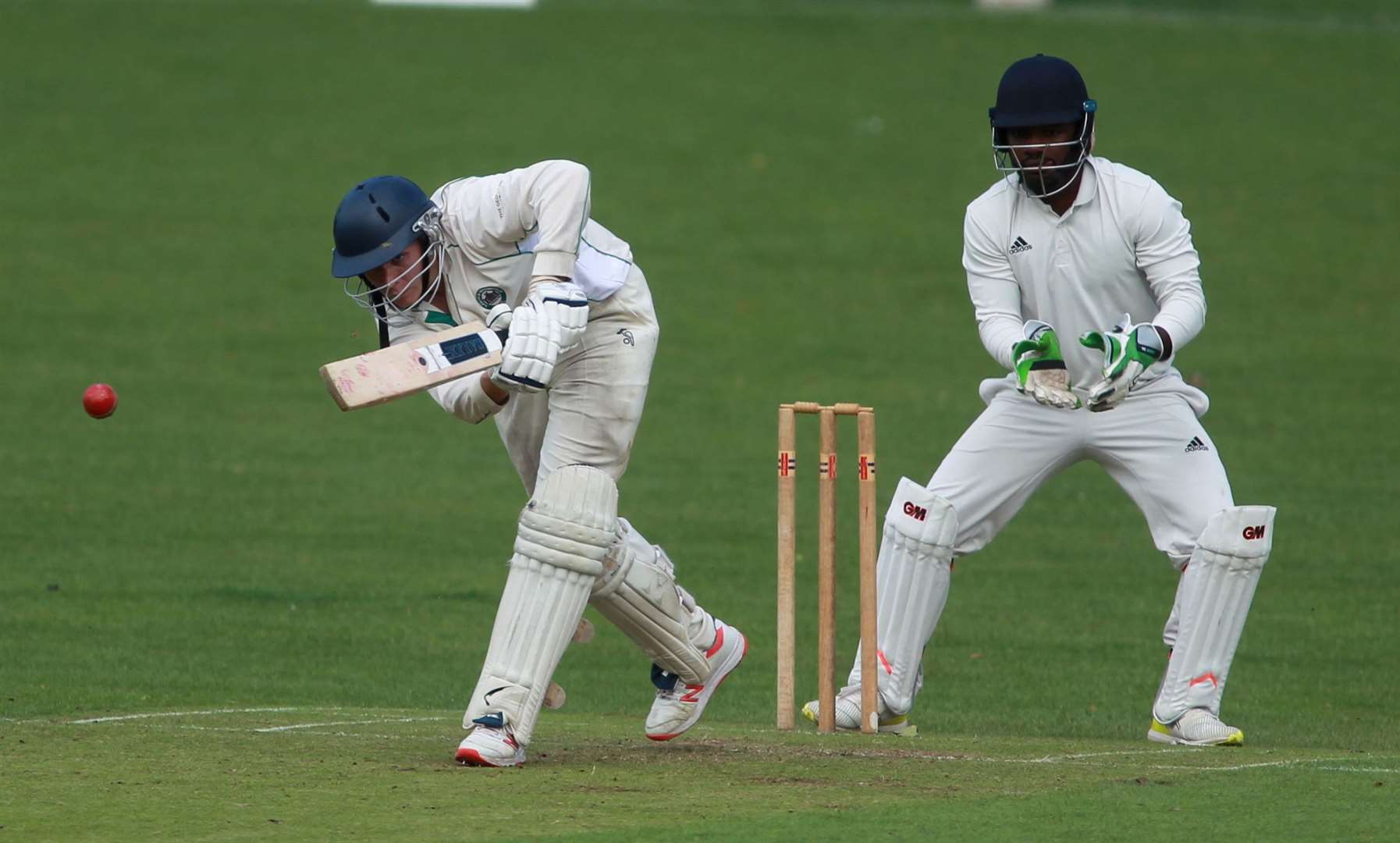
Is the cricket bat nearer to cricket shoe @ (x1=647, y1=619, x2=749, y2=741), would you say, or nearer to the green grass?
the green grass

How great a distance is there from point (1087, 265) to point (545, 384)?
1691 mm

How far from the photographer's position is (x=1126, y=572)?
9.75 metres

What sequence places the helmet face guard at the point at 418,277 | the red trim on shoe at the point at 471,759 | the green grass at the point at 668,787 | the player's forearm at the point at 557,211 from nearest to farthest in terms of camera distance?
the green grass at the point at 668,787, the red trim on shoe at the point at 471,759, the player's forearm at the point at 557,211, the helmet face guard at the point at 418,277

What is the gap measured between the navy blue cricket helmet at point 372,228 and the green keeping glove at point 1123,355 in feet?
5.76

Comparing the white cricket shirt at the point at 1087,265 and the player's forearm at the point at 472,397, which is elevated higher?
the white cricket shirt at the point at 1087,265

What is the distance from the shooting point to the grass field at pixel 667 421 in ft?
15.4

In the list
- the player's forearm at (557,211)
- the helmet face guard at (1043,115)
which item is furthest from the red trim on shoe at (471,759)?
the helmet face guard at (1043,115)

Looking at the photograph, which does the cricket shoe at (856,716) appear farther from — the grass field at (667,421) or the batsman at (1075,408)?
the grass field at (667,421)

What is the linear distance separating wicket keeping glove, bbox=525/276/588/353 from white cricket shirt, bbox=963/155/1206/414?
4.12ft

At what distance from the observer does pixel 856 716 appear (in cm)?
582

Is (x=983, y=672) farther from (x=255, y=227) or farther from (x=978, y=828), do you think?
(x=255, y=227)

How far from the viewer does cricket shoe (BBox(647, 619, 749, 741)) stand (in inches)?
213

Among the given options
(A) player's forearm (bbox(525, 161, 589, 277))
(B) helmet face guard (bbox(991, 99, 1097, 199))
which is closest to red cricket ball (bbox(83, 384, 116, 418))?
(A) player's forearm (bbox(525, 161, 589, 277))

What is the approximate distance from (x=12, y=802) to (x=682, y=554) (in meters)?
5.87
